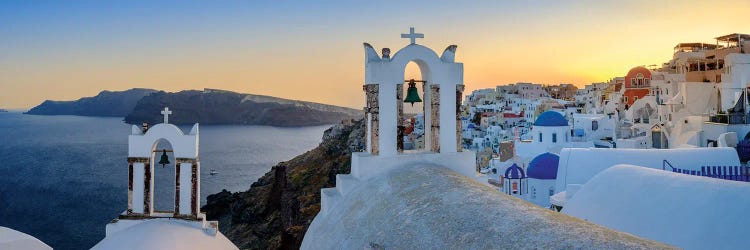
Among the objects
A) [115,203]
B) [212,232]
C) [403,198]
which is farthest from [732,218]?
[115,203]

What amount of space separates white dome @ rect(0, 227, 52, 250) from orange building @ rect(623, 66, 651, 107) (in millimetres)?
48501

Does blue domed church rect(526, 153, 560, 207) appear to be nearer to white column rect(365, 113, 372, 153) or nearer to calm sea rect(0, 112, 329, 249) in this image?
white column rect(365, 113, 372, 153)

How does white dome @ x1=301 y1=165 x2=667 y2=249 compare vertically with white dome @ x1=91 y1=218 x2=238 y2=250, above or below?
above

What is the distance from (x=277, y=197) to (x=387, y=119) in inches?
1015

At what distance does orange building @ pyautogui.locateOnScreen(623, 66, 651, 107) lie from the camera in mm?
48625

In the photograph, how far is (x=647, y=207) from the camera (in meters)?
7.96

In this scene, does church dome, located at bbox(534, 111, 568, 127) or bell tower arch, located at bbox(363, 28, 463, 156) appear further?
church dome, located at bbox(534, 111, 568, 127)

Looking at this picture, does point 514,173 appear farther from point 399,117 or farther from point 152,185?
point 152,185

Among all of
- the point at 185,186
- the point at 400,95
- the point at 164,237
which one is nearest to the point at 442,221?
the point at 400,95

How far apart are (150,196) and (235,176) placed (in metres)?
62.2

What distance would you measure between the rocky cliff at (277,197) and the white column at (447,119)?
16.8 meters

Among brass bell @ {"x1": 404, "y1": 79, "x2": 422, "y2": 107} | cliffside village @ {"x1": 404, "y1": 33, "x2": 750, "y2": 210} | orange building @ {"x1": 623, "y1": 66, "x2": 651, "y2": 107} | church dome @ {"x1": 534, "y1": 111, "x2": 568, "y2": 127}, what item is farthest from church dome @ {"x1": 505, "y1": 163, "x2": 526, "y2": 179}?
orange building @ {"x1": 623, "y1": 66, "x2": 651, "y2": 107}

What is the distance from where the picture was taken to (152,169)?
317 inches

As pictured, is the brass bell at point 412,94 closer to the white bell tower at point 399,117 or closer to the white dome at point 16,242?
the white bell tower at point 399,117
